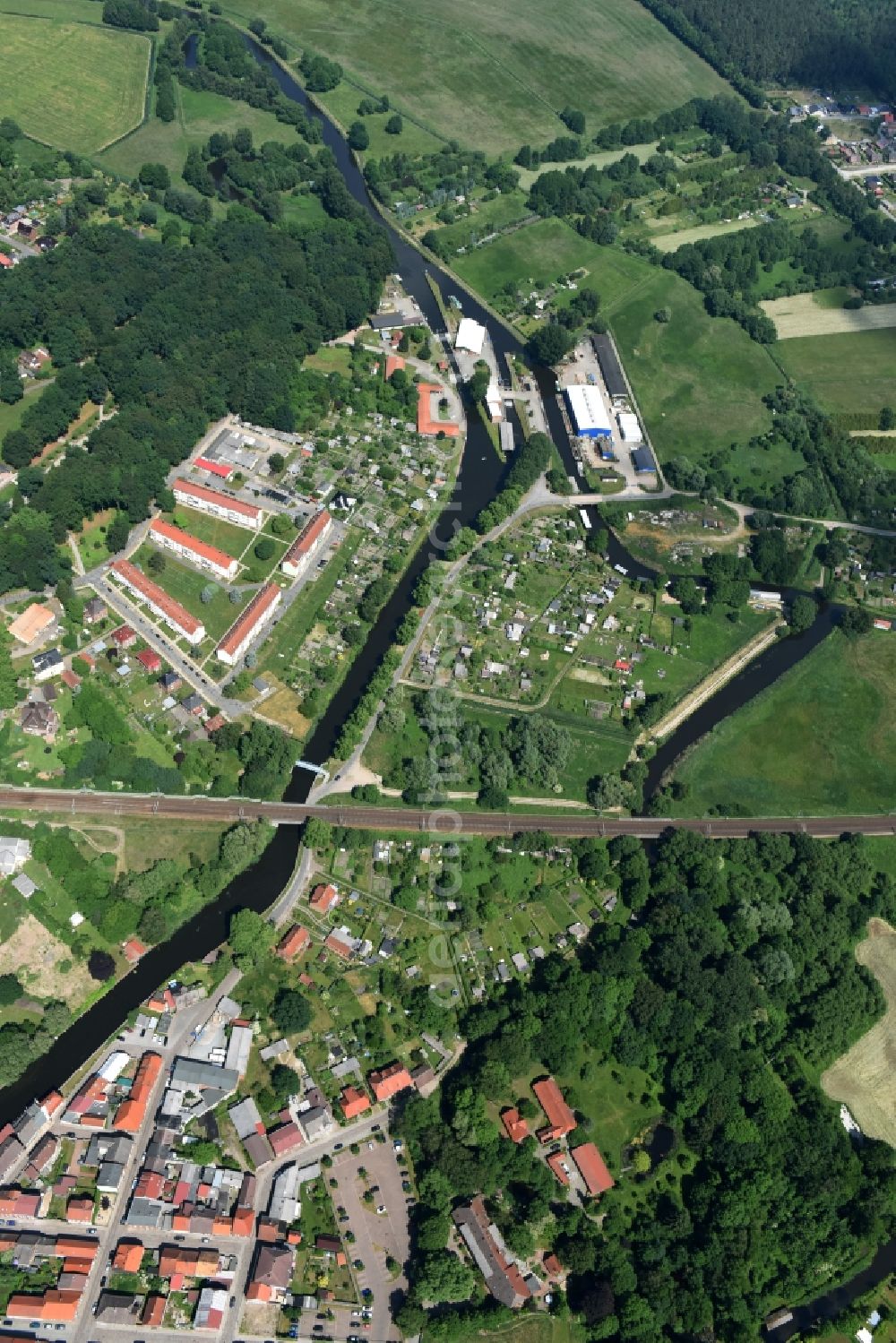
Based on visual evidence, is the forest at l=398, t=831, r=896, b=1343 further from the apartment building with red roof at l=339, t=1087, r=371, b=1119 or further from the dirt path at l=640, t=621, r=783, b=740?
the dirt path at l=640, t=621, r=783, b=740

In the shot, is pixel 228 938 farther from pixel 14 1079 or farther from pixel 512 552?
pixel 512 552

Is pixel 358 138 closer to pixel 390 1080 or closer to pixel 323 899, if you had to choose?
pixel 323 899

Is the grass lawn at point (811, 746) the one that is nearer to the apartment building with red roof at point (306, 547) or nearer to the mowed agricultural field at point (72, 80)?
the apartment building with red roof at point (306, 547)

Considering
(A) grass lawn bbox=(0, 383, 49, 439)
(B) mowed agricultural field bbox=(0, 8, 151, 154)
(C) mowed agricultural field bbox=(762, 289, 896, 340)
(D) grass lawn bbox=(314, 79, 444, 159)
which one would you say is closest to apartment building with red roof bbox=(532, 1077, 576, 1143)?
(A) grass lawn bbox=(0, 383, 49, 439)

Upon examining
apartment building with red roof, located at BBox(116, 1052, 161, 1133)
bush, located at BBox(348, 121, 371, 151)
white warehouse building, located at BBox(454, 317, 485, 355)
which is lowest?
apartment building with red roof, located at BBox(116, 1052, 161, 1133)

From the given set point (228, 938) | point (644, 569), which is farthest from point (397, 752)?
point (644, 569)

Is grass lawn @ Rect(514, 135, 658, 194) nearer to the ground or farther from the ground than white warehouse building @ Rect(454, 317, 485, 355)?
farther from the ground

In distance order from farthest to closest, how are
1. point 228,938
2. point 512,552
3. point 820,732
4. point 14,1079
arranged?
1. point 512,552
2. point 820,732
3. point 228,938
4. point 14,1079
